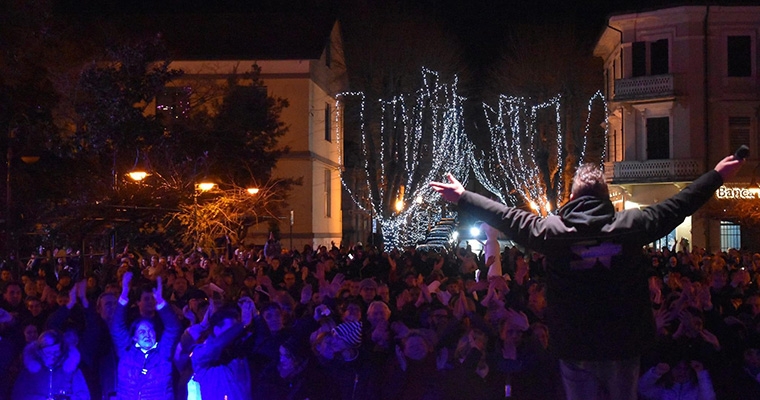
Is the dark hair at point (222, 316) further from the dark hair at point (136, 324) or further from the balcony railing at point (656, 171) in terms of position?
the balcony railing at point (656, 171)

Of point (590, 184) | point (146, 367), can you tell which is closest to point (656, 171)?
point (146, 367)

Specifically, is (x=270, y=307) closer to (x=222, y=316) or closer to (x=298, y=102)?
(x=222, y=316)

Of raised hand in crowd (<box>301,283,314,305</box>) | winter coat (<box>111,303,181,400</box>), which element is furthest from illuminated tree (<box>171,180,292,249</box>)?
winter coat (<box>111,303,181,400</box>)

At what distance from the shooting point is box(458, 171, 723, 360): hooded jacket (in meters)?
3.84

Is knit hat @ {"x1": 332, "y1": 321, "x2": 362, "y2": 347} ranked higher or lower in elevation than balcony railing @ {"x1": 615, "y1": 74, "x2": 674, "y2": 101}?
lower

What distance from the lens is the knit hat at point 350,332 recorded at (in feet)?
25.8

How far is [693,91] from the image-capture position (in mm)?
35656

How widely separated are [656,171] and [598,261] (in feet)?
110

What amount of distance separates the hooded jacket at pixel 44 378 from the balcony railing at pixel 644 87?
3121 cm

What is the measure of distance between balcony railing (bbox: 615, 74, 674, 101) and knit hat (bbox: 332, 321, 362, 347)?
98.6 ft

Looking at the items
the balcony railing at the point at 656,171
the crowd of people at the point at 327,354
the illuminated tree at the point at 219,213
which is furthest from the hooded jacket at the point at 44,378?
the balcony railing at the point at 656,171

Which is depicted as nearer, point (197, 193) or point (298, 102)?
point (197, 193)

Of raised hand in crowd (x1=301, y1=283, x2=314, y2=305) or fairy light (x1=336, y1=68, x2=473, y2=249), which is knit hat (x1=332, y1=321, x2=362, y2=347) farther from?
fairy light (x1=336, y1=68, x2=473, y2=249)

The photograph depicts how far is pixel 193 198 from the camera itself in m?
24.7
